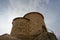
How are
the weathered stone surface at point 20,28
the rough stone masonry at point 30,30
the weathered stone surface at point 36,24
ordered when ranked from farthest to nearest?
the weathered stone surface at point 36,24
the weathered stone surface at point 20,28
the rough stone masonry at point 30,30

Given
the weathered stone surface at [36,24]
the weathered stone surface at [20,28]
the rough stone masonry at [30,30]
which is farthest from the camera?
the weathered stone surface at [36,24]

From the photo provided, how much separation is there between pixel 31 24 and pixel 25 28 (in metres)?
1.21

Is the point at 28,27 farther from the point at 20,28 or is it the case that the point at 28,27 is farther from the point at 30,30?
the point at 20,28

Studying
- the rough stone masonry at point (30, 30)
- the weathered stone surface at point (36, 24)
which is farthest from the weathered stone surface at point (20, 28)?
the weathered stone surface at point (36, 24)

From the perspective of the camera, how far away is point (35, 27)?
1980cm

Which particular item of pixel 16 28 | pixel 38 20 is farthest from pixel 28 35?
pixel 38 20

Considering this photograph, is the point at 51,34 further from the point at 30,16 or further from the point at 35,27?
the point at 30,16

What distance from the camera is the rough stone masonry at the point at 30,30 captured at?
17.7 metres

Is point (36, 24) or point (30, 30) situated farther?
point (36, 24)

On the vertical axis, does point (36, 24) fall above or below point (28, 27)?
above

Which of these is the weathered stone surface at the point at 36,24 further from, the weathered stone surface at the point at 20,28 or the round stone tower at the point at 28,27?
the weathered stone surface at the point at 20,28

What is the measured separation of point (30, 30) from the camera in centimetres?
1948

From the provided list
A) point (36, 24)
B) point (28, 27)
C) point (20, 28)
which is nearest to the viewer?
point (20, 28)

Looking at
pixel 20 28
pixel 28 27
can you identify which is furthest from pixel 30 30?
pixel 20 28
